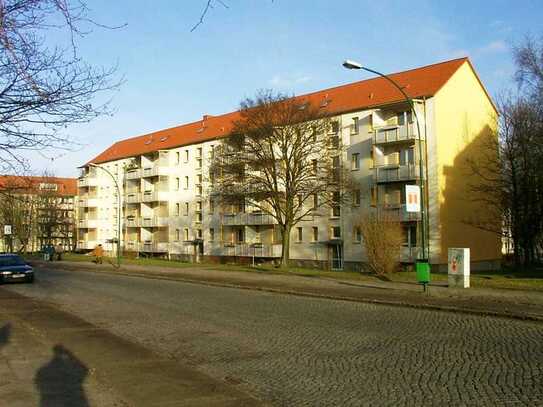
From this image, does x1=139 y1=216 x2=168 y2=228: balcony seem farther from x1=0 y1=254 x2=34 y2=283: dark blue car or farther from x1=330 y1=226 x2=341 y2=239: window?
x1=0 y1=254 x2=34 y2=283: dark blue car

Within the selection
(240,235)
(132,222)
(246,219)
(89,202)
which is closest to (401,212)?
(246,219)

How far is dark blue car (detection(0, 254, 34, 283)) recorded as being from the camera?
88.7ft

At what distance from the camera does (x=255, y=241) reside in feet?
184

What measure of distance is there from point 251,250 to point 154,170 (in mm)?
20493

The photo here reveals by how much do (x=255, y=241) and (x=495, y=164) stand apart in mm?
23409

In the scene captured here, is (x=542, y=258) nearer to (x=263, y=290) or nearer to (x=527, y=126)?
(x=527, y=126)

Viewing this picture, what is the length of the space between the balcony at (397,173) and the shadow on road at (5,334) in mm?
33132

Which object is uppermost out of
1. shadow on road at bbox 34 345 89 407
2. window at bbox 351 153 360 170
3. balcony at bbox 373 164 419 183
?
window at bbox 351 153 360 170

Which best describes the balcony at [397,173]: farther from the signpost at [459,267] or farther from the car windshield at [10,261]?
the car windshield at [10,261]

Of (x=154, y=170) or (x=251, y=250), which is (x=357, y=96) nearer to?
(x=251, y=250)

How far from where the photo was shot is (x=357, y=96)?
49.9 metres

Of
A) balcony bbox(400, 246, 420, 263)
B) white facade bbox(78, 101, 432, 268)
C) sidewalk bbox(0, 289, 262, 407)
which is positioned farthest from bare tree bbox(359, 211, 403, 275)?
sidewalk bbox(0, 289, 262, 407)

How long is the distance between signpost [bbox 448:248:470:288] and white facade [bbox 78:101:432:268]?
696 inches

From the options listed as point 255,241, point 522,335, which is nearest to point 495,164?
point 255,241
